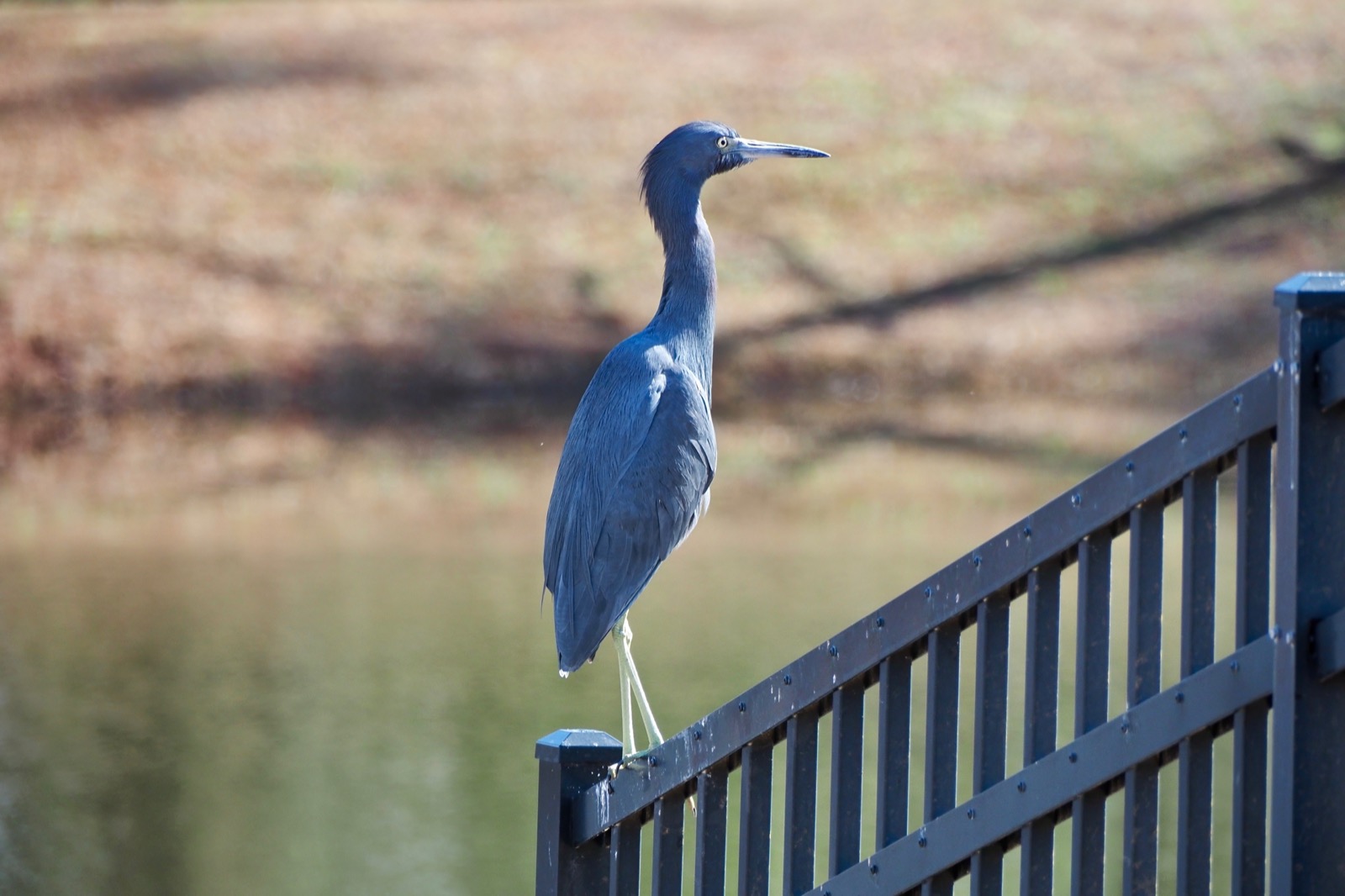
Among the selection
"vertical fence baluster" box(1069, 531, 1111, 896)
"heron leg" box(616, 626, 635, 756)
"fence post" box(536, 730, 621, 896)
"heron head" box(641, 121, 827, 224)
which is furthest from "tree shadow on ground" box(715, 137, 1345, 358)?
"vertical fence baluster" box(1069, 531, 1111, 896)

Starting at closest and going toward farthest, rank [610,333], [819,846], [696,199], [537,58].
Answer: [696,199]
[819,846]
[610,333]
[537,58]

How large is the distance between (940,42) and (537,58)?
5.04m

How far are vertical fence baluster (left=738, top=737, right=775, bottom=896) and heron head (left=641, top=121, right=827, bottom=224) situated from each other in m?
1.61

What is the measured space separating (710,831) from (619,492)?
868mm

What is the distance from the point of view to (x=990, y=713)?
247 centimetres

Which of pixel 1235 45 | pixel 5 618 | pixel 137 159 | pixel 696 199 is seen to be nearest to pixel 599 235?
pixel 137 159

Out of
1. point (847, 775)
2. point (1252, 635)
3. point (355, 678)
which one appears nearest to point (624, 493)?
point (847, 775)

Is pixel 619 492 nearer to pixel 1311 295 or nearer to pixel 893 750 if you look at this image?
pixel 893 750

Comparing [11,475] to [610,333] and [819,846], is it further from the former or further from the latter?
[819,846]

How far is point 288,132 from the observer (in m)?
20.1

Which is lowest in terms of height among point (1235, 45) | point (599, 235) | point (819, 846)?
point (819, 846)

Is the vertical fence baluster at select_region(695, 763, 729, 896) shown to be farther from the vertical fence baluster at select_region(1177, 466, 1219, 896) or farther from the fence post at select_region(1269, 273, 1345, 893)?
the fence post at select_region(1269, 273, 1345, 893)

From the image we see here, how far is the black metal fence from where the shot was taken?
7.11 feet

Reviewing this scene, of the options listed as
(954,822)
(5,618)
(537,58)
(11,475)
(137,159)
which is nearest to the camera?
(954,822)
